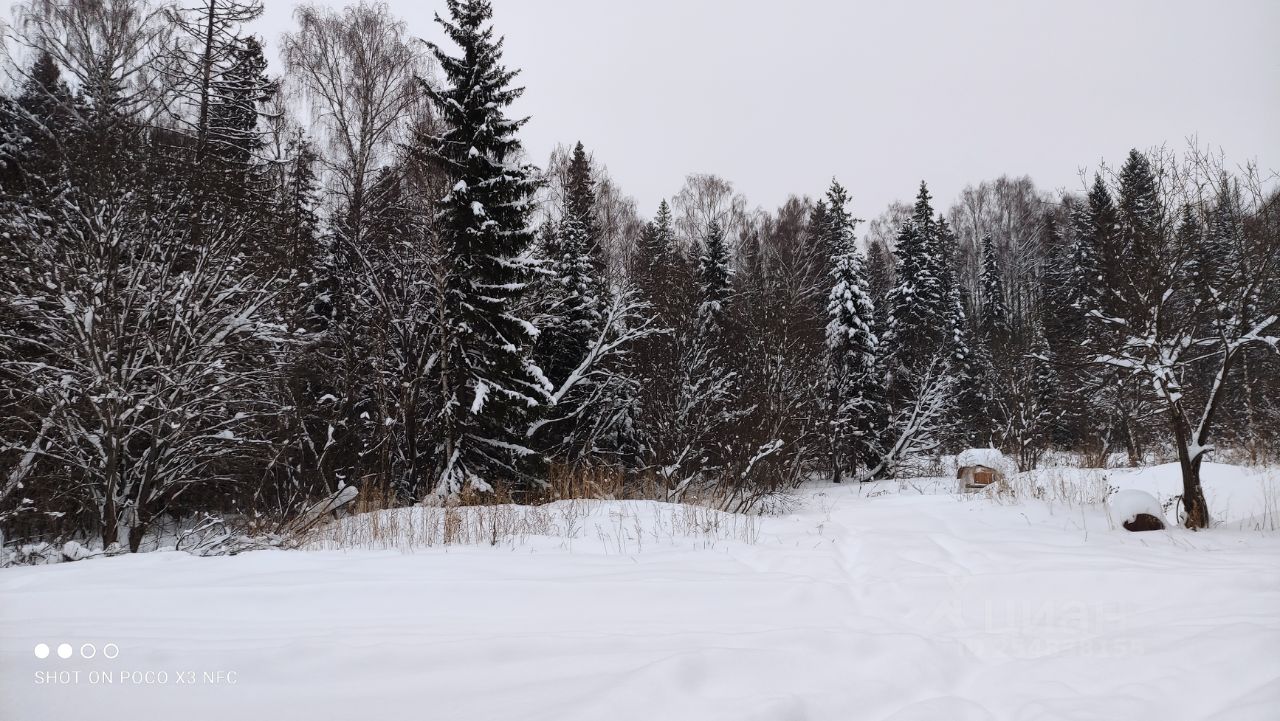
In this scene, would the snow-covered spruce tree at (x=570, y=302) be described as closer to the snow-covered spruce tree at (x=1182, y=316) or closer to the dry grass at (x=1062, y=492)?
the dry grass at (x=1062, y=492)

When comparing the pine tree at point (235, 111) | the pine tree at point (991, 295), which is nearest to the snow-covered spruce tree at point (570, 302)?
the pine tree at point (235, 111)

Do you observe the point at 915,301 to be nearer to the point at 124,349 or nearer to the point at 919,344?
the point at 919,344

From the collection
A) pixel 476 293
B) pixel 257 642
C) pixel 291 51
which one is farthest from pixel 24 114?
pixel 257 642

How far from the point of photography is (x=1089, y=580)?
4230mm

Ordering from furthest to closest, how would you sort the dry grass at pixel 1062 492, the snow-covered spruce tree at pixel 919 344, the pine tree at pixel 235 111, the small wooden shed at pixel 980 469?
the snow-covered spruce tree at pixel 919 344 < the small wooden shed at pixel 980 469 < the pine tree at pixel 235 111 < the dry grass at pixel 1062 492

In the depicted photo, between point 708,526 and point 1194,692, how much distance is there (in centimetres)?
504

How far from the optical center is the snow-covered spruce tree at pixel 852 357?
23.3 metres

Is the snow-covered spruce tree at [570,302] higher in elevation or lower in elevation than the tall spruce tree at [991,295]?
lower

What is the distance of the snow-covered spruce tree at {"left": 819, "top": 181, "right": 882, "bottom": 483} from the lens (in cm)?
2325

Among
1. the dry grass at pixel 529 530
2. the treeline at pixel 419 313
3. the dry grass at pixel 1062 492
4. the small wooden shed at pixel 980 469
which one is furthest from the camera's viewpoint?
the small wooden shed at pixel 980 469

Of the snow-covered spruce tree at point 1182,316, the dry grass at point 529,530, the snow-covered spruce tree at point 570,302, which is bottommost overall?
the dry grass at point 529,530

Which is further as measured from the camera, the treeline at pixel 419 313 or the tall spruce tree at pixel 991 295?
the tall spruce tree at pixel 991 295

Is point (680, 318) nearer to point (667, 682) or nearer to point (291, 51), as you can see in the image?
point (291, 51)

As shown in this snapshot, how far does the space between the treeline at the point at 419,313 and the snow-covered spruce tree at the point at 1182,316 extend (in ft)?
0.14
